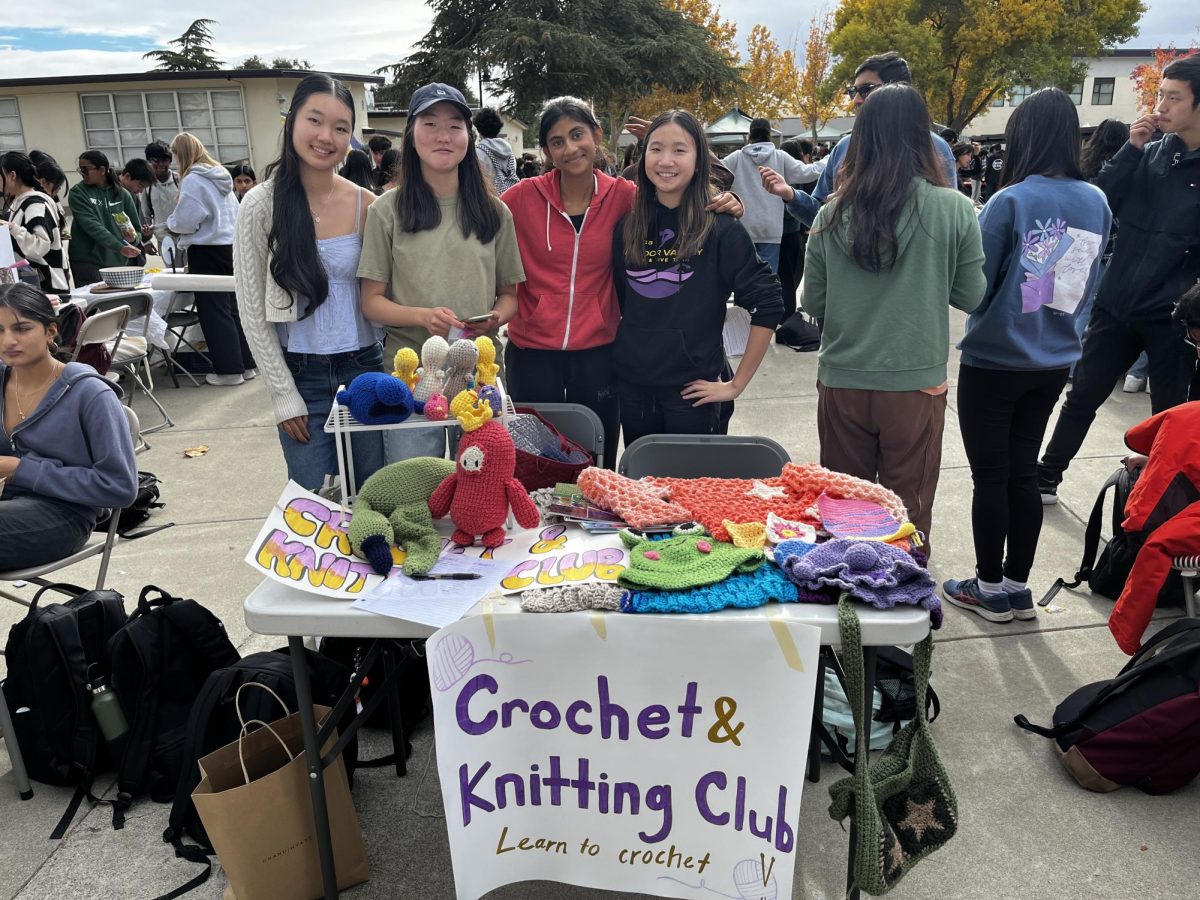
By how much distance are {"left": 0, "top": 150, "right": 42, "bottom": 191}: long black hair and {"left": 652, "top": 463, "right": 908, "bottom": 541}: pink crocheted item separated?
559 centimetres

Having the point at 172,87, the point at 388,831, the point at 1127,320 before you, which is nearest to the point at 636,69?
the point at 172,87

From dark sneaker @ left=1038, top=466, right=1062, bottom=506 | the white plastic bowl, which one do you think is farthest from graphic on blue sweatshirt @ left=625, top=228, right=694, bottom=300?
the white plastic bowl

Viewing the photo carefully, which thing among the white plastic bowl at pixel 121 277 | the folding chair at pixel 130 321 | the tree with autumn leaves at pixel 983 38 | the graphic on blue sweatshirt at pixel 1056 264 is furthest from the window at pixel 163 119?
the tree with autumn leaves at pixel 983 38

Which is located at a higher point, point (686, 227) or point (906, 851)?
point (686, 227)

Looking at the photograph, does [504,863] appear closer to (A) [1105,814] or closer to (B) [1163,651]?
(A) [1105,814]

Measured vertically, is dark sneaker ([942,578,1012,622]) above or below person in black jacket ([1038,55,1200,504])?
below

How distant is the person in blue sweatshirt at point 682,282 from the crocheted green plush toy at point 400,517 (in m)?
0.93

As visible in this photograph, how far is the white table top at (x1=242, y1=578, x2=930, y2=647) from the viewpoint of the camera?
5.00 feet

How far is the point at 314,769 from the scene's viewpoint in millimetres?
1783

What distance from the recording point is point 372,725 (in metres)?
2.54

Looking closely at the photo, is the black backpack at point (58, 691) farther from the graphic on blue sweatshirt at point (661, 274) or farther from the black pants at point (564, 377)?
the graphic on blue sweatshirt at point (661, 274)

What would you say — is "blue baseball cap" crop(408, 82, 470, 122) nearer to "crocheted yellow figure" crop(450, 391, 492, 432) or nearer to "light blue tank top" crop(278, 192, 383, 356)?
"light blue tank top" crop(278, 192, 383, 356)

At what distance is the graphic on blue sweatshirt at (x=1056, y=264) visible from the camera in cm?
261

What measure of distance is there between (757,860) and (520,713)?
0.54 m
